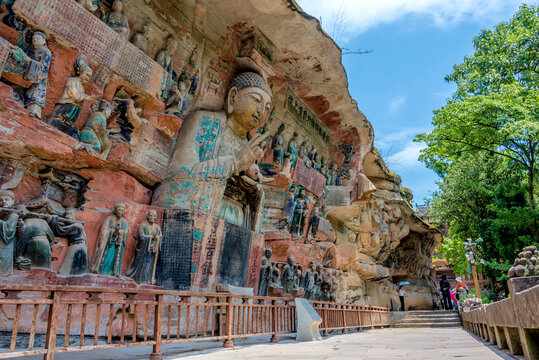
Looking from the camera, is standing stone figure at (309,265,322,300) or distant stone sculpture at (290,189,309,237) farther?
standing stone figure at (309,265,322,300)

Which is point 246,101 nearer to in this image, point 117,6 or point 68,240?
point 117,6

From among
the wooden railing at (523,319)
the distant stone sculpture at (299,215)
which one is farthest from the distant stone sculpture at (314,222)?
the wooden railing at (523,319)

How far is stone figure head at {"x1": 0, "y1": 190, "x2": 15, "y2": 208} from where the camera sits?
4.28 meters

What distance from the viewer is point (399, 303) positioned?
17.9 meters

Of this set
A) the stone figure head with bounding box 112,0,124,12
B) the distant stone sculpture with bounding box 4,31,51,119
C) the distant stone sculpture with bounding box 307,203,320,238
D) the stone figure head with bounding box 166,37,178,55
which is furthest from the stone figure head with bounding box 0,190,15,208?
the distant stone sculpture with bounding box 307,203,320,238

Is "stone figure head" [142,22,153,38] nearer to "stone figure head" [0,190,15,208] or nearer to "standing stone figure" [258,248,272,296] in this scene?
"stone figure head" [0,190,15,208]

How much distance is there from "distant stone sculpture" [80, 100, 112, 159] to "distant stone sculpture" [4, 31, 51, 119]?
0.67m

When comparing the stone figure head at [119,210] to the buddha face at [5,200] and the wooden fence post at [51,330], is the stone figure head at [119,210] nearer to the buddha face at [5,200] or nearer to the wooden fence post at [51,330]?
the buddha face at [5,200]

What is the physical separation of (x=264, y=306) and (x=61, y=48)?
15.0ft

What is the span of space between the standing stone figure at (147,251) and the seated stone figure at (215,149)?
0.57m

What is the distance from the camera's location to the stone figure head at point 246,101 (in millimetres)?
7355

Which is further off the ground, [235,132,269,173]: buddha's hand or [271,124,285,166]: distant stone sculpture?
[271,124,285,166]: distant stone sculpture

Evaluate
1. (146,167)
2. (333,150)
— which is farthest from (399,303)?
(146,167)

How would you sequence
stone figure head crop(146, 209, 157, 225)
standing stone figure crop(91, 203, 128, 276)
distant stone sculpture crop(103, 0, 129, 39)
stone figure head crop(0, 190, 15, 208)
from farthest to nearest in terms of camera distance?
stone figure head crop(146, 209, 157, 225)
distant stone sculpture crop(103, 0, 129, 39)
standing stone figure crop(91, 203, 128, 276)
stone figure head crop(0, 190, 15, 208)
